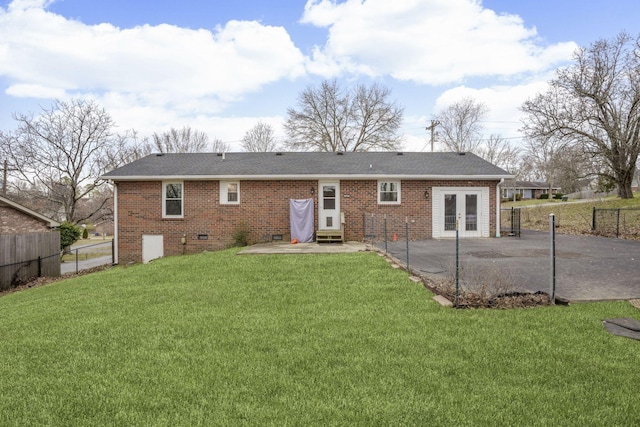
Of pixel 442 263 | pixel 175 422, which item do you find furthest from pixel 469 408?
pixel 442 263

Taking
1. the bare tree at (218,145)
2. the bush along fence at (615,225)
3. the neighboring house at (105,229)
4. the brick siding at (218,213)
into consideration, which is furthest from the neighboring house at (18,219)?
the neighboring house at (105,229)

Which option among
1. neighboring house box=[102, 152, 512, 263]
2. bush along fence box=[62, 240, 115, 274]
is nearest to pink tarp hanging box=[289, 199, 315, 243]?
neighboring house box=[102, 152, 512, 263]

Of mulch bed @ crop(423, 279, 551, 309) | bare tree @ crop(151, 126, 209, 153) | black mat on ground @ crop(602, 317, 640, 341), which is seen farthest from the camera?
bare tree @ crop(151, 126, 209, 153)

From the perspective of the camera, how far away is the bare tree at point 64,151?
27875 mm

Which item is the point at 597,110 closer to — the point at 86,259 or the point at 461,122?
the point at 461,122

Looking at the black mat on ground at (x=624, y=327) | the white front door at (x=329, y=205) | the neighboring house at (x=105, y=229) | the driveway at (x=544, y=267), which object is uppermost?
the white front door at (x=329, y=205)

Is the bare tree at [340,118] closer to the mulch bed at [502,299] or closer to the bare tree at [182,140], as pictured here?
the bare tree at [182,140]

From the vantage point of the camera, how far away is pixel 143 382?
3.30 metres

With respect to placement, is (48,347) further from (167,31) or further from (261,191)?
(167,31)

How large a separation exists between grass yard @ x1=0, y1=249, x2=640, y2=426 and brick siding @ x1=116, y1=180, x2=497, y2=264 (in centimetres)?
912

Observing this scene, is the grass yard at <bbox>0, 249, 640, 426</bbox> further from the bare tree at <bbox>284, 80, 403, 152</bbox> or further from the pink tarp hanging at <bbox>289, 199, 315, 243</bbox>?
the bare tree at <bbox>284, 80, 403, 152</bbox>

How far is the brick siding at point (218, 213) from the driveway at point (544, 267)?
12.7 ft

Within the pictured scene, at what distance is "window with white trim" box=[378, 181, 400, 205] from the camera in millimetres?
15805

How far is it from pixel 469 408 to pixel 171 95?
26.6 metres
